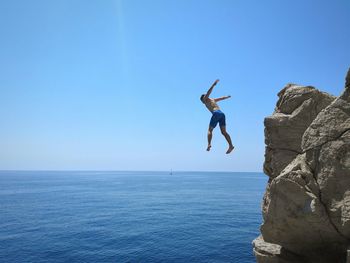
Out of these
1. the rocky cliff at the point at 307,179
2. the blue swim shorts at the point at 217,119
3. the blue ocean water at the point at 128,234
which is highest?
the blue swim shorts at the point at 217,119

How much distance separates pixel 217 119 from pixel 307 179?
19.1 ft

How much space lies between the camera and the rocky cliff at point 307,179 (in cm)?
967

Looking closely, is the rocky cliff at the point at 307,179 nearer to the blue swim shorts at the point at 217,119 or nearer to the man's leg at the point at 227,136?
the man's leg at the point at 227,136

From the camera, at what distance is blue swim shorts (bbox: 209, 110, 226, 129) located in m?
14.9

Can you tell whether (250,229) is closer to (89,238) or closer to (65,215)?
(89,238)

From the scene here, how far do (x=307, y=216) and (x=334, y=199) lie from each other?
1.19 meters

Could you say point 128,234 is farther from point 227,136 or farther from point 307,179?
point 307,179

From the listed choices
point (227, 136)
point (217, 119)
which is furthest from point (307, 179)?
point (217, 119)

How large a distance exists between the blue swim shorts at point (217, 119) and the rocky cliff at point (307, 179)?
8.79 feet

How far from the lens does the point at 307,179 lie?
33.7ft

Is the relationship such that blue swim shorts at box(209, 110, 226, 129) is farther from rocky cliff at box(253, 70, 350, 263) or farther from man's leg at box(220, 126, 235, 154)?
rocky cliff at box(253, 70, 350, 263)

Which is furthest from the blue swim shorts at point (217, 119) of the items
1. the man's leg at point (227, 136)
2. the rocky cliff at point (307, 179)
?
the rocky cliff at point (307, 179)

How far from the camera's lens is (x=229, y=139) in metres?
15.1

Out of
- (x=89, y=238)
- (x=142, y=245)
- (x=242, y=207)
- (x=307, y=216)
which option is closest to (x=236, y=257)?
(x=142, y=245)
